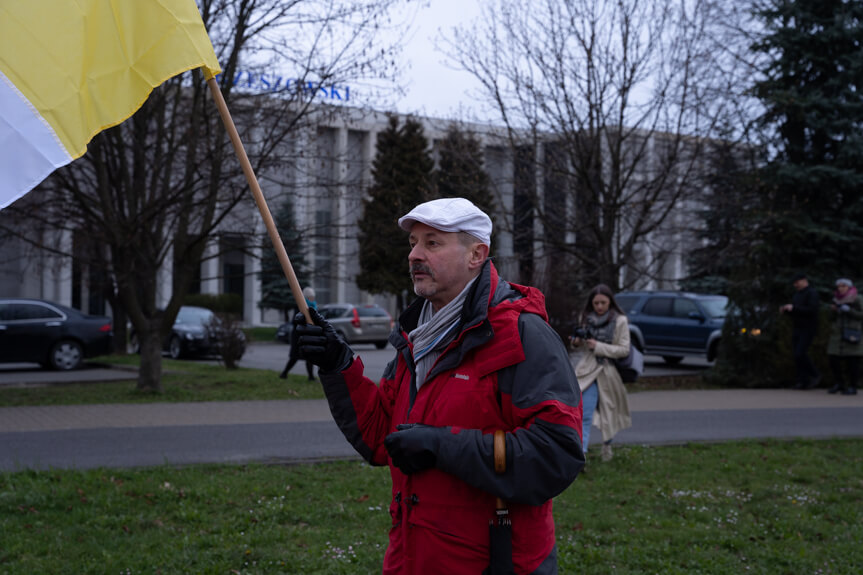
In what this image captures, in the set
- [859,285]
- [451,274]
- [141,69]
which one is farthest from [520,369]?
[859,285]

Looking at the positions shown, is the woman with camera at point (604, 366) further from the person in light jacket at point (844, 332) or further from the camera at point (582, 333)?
the person in light jacket at point (844, 332)

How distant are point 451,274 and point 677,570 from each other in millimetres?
3348

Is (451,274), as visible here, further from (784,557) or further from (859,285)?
(859,285)

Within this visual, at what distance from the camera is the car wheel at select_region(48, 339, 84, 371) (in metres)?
18.7

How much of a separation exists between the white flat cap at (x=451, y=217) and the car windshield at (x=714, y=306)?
1830 centimetres

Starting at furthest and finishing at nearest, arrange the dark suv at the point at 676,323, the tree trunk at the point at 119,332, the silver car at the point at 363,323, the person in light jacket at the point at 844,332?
the silver car at the point at 363,323 < the tree trunk at the point at 119,332 < the dark suv at the point at 676,323 < the person in light jacket at the point at 844,332

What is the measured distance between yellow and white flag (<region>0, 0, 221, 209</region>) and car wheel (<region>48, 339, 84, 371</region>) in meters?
17.3

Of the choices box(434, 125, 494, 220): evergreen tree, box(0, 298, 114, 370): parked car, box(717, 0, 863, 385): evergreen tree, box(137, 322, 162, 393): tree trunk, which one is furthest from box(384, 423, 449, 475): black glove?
box(0, 298, 114, 370): parked car

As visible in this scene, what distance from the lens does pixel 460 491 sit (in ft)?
8.67

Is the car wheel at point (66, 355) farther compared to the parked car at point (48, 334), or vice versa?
the car wheel at point (66, 355)

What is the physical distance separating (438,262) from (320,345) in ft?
1.90

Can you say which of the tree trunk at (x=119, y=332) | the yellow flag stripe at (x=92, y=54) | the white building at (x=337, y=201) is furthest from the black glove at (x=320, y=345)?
the tree trunk at (x=119, y=332)

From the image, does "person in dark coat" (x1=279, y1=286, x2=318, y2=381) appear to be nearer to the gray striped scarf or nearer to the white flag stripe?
the gray striped scarf

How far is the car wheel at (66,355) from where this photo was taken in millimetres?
18656
